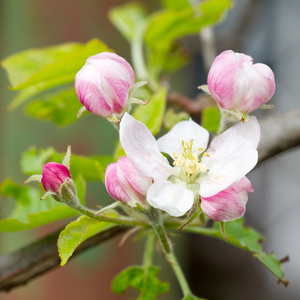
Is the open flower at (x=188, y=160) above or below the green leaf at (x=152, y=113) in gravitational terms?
above

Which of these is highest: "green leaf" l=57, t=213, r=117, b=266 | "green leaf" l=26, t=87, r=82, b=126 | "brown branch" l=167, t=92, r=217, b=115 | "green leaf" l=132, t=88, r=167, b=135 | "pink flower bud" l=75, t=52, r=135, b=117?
"pink flower bud" l=75, t=52, r=135, b=117

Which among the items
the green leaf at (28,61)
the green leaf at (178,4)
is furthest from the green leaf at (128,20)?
the green leaf at (28,61)

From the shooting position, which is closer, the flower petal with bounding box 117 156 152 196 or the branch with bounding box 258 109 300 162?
the flower petal with bounding box 117 156 152 196

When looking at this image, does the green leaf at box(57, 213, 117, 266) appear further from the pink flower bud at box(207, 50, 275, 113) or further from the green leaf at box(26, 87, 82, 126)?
the green leaf at box(26, 87, 82, 126)

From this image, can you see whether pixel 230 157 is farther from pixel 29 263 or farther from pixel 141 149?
pixel 29 263

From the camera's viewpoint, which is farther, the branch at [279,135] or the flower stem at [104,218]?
the branch at [279,135]

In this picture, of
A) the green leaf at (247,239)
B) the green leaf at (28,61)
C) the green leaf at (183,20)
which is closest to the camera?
the green leaf at (247,239)

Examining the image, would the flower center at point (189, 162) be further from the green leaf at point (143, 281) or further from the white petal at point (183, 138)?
the green leaf at point (143, 281)

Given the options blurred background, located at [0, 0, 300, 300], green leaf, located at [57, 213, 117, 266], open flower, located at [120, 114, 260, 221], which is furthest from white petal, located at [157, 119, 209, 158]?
blurred background, located at [0, 0, 300, 300]
